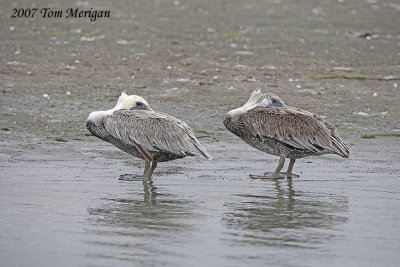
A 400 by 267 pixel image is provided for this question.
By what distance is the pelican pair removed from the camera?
392 inches

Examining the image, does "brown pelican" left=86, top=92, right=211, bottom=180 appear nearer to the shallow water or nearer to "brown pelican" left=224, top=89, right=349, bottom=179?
the shallow water

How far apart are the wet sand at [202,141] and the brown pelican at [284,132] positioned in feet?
0.95

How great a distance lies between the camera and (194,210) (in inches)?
330

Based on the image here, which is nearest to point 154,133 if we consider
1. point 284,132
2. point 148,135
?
point 148,135

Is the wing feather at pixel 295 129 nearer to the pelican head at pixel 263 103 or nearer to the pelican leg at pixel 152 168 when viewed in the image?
the pelican head at pixel 263 103

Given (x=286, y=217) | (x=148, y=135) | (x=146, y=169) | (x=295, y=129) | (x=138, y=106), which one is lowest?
(x=286, y=217)

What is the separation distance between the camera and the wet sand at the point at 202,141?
7250 mm

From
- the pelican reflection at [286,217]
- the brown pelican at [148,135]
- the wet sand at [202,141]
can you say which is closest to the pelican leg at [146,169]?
the brown pelican at [148,135]

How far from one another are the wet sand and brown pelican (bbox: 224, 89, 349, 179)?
289 mm

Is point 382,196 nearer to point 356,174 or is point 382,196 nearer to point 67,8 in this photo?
point 356,174

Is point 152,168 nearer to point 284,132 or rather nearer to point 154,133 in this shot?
point 154,133

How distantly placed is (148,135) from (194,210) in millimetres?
1759

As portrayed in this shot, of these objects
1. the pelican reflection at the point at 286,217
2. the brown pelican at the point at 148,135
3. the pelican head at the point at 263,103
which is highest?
the pelican head at the point at 263,103

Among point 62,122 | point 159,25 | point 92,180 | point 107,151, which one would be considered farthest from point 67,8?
point 92,180
